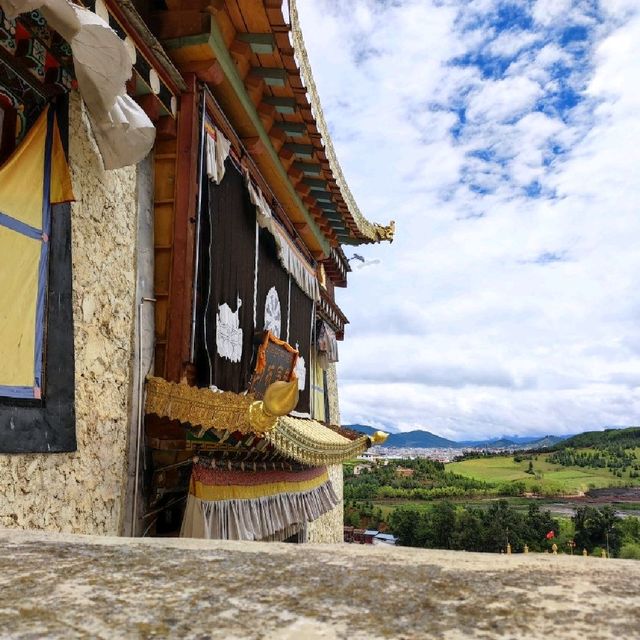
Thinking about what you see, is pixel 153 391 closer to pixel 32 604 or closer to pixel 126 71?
pixel 126 71

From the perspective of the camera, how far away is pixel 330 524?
475 inches

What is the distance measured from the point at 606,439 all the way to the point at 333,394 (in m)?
90.0

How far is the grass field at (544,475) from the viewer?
64.2 metres

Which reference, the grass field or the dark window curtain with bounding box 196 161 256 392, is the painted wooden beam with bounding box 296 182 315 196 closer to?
the dark window curtain with bounding box 196 161 256 392

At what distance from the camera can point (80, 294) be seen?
11.4 feet

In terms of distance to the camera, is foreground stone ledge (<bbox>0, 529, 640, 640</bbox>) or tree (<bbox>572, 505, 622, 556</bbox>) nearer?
foreground stone ledge (<bbox>0, 529, 640, 640</bbox>)

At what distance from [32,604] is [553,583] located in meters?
0.89

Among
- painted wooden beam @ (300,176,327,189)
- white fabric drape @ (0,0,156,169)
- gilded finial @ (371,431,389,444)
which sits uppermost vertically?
painted wooden beam @ (300,176,327,189)

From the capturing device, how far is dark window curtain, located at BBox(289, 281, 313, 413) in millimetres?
8961

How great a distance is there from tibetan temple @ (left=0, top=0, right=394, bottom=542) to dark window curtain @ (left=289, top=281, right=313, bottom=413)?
1.66 metres

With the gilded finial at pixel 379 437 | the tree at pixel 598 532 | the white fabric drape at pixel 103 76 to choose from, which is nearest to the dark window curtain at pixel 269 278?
the gilded finial at pixel 379 437

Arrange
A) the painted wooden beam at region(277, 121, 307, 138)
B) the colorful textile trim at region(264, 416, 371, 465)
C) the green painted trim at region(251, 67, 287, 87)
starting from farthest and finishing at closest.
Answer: the painted wooden beam at region(277, 121, 307, 138)
the green painted trim at region(251, 67, 287, 87)
the colorful textile trim at region(264, 416, 371, 465)

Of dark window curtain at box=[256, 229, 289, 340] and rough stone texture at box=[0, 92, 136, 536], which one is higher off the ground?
dark window curtain at box=[256, 229, 289, 340]

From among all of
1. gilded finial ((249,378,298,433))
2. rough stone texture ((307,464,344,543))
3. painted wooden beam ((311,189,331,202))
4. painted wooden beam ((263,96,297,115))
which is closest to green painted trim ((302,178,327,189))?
painted wooden beam ((311,189,331,202))
